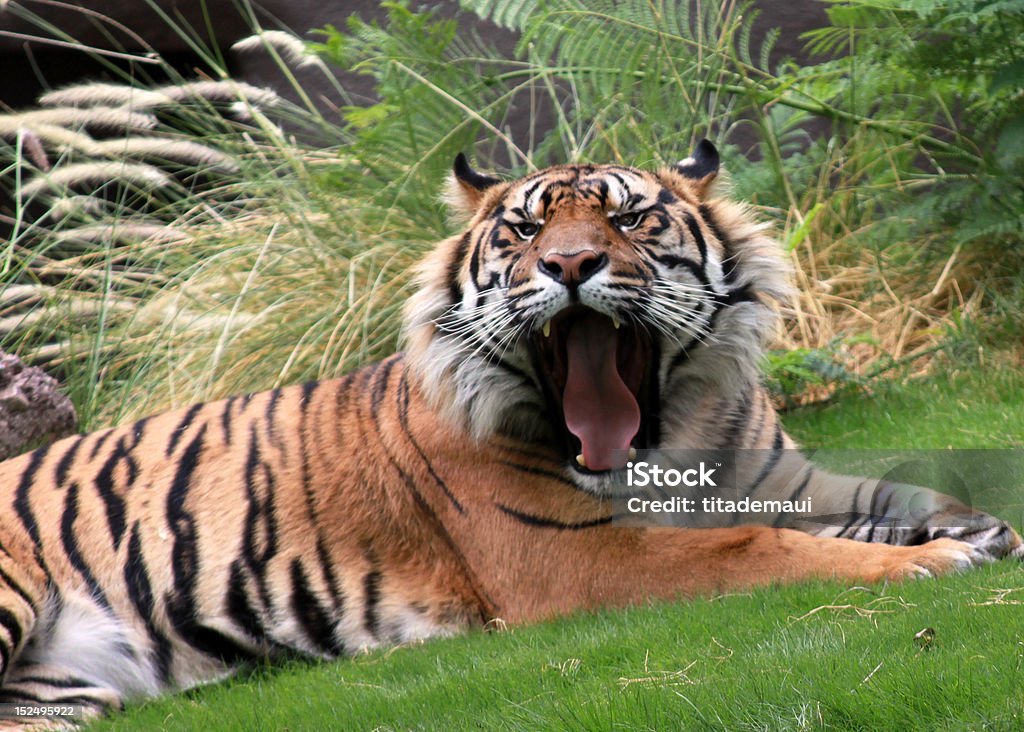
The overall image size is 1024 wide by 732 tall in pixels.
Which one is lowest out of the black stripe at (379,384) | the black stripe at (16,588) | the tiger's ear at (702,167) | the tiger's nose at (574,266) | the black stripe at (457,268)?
the black stripe at (16,588)

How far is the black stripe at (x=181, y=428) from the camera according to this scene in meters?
5.05

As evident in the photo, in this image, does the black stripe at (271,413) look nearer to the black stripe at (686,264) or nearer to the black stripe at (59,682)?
the black stripe at (59,682)

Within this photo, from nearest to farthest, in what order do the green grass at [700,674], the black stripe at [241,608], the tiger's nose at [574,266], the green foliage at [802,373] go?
the green grass at [700,674]
the tiger's nose at [574,266]
the black stripe at [241,608]
the green foliage at [802,373]

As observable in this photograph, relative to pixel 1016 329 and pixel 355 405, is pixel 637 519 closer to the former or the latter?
pixel 355 405

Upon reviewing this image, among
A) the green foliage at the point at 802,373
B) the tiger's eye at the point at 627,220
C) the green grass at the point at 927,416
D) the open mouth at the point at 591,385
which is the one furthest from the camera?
the green foliage at the point at 802,373

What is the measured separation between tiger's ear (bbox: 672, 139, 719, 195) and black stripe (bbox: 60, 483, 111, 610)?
2710mm

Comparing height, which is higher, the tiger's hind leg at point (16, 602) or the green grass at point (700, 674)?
the green grass at point (700, 674)

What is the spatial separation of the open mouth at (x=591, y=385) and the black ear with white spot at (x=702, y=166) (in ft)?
2.50

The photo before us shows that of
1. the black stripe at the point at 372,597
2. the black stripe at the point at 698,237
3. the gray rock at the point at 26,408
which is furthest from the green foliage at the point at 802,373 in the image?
the gray rock at the point at 26,408

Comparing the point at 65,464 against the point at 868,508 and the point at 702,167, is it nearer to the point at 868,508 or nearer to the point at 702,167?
the point at 702,167

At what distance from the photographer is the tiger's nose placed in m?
4.22

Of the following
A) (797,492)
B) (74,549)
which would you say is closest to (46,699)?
(74,549)

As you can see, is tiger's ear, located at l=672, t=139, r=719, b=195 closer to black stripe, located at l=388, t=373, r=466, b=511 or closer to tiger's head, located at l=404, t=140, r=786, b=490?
tiger's head, located at l=404, t=140, r=786, b=490

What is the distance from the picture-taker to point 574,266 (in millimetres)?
4215
